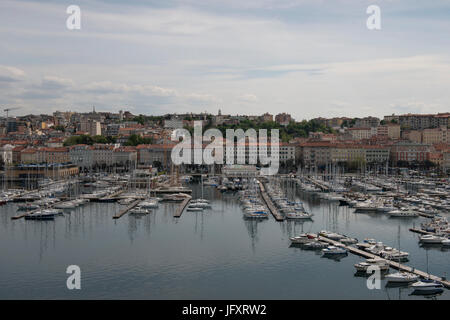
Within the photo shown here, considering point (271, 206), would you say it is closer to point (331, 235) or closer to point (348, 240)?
point (331, 235)

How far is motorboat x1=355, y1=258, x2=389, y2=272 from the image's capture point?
32.0ft

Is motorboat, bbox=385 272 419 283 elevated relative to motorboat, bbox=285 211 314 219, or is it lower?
lower

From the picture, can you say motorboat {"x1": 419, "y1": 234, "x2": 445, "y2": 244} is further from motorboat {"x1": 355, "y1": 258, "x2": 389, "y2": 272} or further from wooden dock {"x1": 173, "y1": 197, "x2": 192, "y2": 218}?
wooden dock {"x1": 173, "y1": 197, "x2": 192, "y2": 218}

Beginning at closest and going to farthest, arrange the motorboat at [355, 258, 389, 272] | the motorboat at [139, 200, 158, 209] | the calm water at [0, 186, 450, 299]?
the calm water at [0, 186, 450, 299] → the motorboat at [355, 258, 389, 272] → the motorboat at [139, 200, 158, 209]

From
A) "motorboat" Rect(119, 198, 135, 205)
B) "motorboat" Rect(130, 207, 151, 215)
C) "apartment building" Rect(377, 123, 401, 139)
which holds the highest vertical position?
"apartment building" Rect(377, 123, 401, 139)

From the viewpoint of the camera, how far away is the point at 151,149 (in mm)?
32125

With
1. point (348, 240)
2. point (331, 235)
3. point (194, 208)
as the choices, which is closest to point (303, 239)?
point (331, 235)

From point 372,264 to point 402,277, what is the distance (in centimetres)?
71

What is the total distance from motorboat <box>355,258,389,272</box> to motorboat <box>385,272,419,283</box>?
0.48m

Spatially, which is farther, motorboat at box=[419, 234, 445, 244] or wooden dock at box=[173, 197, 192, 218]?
wooden dock at box=[173, 197, 192, 218]

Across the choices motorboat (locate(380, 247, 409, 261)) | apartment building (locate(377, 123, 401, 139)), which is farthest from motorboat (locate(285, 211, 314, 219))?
apartment building (locate(377, 123, 401, 139))

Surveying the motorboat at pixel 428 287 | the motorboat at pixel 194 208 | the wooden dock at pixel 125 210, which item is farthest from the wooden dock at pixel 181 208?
the motorboat at pixel 428 287

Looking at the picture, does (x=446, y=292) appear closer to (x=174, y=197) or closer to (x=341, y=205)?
(x=341, y=205)
